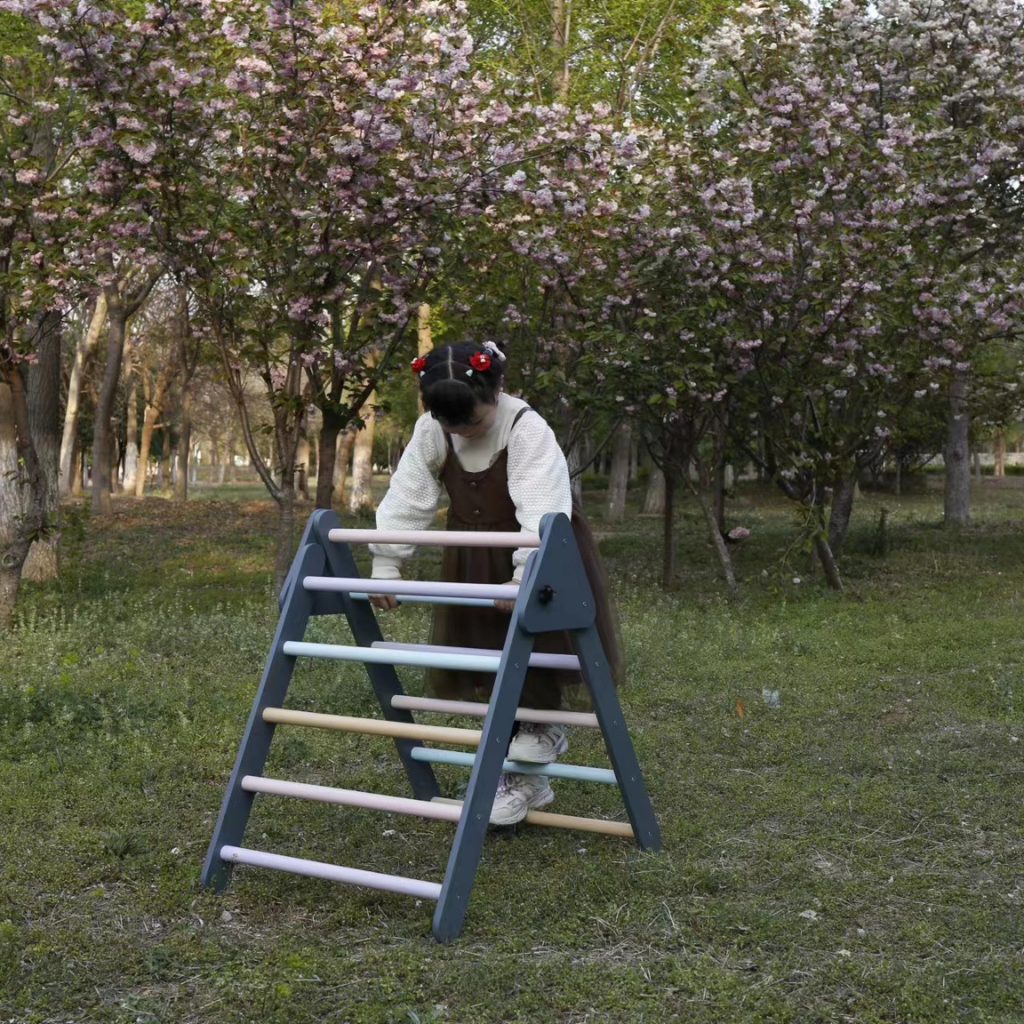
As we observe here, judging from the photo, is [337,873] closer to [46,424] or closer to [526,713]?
[526,713]

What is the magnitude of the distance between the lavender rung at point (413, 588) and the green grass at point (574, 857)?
3.04ft

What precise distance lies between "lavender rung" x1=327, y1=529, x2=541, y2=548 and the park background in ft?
3.51

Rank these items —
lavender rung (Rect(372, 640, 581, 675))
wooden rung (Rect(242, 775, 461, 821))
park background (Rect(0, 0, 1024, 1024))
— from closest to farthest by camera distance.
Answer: park background (Rect(0, 0, 1024, 1024))
wooden rung (Rect(242, 775, 461, 821))
lavender rung (Rect(372, 640, 581, 675))

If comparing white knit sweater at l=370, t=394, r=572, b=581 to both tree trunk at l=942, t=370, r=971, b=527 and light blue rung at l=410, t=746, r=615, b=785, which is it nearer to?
light blue rung at l=410, t=746, r=615, b=785

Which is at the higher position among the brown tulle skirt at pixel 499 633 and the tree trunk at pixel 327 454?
the tree trunk at pixel 327 454

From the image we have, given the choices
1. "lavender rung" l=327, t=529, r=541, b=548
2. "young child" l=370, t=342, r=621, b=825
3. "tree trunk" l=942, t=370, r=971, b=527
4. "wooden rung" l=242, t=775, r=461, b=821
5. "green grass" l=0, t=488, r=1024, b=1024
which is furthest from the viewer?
"tree trunk" l=942, t=370, r=971, b=527

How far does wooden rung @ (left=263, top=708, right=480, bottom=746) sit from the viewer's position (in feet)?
11.9

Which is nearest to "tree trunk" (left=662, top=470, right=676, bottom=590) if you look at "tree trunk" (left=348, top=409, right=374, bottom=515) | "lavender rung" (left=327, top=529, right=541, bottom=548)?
"lavender rung" (left=327, top=529, right=541, bottom=548)

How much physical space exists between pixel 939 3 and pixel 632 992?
1305 cm

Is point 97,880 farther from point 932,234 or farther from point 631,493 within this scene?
point 631,493

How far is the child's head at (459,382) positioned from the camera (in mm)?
4055

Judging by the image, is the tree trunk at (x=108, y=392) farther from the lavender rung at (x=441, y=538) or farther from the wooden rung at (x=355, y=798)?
the wooden rung at (x=355, y=798)

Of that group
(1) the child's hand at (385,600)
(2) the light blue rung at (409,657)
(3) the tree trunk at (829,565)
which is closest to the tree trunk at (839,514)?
(3) the tree trunk at (829,565)

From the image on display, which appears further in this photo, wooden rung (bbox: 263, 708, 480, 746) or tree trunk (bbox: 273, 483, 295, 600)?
tree trunk (bbox: 273, 483, 295, 600)
